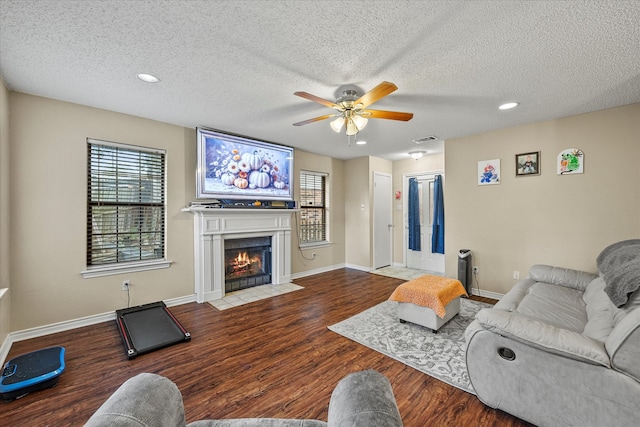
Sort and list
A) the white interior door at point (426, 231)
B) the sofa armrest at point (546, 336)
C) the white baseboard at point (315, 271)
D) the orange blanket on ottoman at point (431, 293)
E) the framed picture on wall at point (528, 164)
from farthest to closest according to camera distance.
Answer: the white interior door at point (426, 231) → the white baseboard at point (315, 271) → the framed picture on wall at point (528, 164) → the orange blanket on ottoman at point (431, 293) → the sofa armrest at point (546, 336)

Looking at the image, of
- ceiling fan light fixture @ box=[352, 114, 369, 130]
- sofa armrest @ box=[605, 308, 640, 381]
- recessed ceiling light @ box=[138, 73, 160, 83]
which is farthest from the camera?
ceiling fan light fixture @ box=[352, 114, 369, 130]

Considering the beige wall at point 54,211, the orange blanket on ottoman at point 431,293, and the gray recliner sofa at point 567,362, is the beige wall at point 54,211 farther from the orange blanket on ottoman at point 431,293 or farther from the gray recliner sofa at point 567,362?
the gray recliner sofa at point 567,362

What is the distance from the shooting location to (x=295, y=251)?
5281 mm

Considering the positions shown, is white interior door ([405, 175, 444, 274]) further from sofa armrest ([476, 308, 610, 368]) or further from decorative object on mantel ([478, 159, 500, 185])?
sofa armrest ([476, 308, 610, 368])

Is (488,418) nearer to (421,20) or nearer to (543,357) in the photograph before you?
(543,357)

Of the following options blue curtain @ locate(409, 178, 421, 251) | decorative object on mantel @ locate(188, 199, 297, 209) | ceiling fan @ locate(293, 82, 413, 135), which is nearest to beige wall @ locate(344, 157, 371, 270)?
blue curtain @ locate(409, 178, 421, 251)

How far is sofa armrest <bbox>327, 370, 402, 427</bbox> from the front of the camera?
0.77m

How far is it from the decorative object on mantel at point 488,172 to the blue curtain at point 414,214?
1.89 meters

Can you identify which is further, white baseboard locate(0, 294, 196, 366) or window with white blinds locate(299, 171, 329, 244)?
window with white blinds locate(299, 171, 329, 244)

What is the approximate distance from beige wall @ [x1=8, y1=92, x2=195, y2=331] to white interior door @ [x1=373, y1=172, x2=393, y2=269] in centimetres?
431

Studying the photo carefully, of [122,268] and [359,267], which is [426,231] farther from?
[122,268]

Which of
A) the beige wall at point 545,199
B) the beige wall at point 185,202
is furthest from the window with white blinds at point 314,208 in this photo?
the beige wall at point 545,199

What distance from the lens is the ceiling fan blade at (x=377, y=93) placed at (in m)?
2.01

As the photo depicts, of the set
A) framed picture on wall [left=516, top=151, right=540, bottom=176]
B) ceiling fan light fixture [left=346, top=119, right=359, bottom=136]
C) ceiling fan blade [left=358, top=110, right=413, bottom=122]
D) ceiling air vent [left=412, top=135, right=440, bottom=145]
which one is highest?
ceiling air vent [left=412, top=135, right=440, bottom=145]
